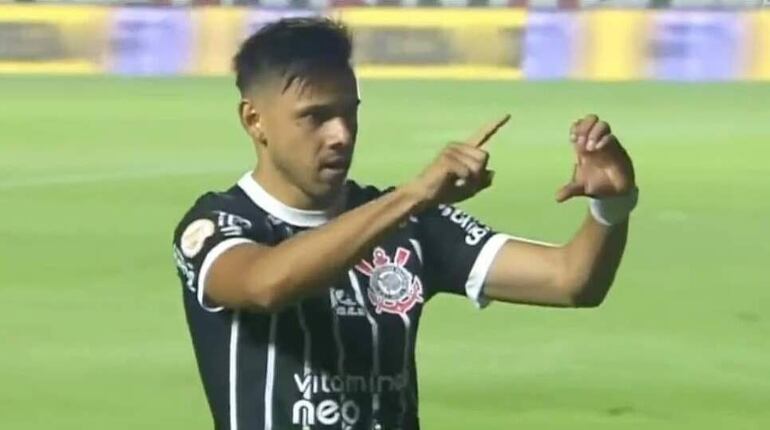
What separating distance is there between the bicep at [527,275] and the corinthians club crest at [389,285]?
295mm

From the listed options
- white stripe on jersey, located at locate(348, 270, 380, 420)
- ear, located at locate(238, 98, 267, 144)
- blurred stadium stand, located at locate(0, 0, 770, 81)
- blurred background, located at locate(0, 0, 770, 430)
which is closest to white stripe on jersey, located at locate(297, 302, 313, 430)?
white stripe on jersey, located at locate(348, 270, 380, 420)

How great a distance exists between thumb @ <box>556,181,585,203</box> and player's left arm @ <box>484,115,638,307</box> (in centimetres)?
5

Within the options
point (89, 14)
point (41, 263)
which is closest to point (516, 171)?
point (41, 263)

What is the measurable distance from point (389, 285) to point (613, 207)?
48 cm

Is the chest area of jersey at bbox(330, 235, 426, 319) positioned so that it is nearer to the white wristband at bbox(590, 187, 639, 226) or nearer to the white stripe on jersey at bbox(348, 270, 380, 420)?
the white stripe on jersey at bbox(348, 270, 380, 420)

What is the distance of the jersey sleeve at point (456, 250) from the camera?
4.05 meters

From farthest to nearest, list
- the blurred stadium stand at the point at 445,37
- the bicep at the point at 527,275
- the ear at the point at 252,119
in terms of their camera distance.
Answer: the blurred stadium stand at the point at 445,37 < the bicep at the point at 527,275 < the ear at the point at 252,119

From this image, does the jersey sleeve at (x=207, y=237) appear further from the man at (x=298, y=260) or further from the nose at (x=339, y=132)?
the nose at (x=339, y=132)

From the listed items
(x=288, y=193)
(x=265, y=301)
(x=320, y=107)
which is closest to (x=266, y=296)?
(x=265, y=301)

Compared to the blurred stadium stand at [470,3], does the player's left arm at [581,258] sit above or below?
above

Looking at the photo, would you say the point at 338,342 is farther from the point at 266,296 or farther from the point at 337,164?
the point at 337,164

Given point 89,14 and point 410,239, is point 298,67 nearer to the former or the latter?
point 410,239

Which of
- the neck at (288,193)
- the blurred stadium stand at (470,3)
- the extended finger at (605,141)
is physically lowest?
the blurred stadium stand at (470,3)

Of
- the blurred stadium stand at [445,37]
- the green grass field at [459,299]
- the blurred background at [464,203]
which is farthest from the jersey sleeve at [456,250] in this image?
the blurred stadium stand at [445,37]
